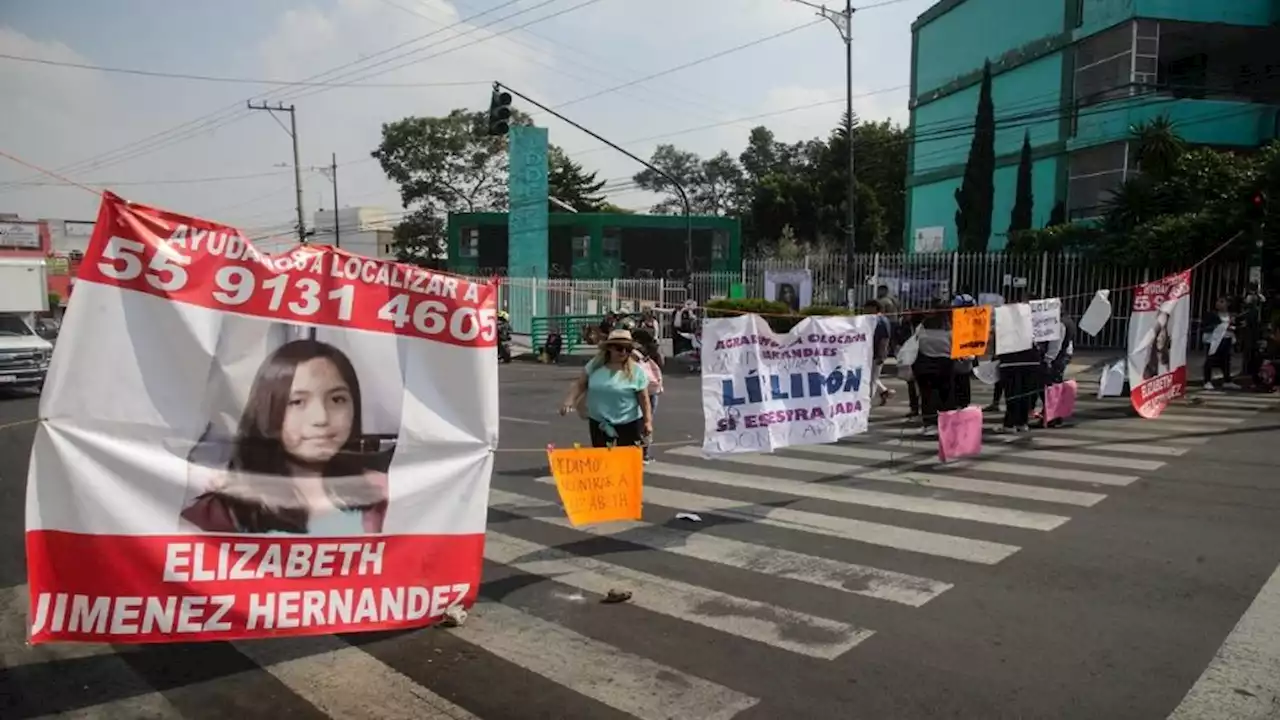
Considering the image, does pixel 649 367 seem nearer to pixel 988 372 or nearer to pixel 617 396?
pixel 617 396

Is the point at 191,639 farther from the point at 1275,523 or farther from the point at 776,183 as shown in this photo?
the point at 776,183

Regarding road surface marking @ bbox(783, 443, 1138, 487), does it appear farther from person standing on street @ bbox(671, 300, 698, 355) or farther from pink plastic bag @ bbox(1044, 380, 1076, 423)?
person standing on street @ bbox(671, 300, 698, 355)

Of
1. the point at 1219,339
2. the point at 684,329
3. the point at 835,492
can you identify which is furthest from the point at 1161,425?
the point at 684,329

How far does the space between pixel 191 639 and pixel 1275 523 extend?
7.60m

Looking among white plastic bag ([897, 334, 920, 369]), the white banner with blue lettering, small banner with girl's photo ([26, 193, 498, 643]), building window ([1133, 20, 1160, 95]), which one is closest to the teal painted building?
building window ([1133, 20, 1160, 95])

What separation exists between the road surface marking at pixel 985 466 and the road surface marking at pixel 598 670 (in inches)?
221

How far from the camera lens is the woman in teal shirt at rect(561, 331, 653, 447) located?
281 inches

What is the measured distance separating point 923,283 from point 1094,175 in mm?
12349

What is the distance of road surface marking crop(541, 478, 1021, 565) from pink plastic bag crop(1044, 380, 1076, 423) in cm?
595

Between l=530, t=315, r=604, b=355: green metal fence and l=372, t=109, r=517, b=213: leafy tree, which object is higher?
l=372, t=109, r=517, b=213: leafy tree

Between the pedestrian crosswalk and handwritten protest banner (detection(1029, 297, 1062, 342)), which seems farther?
handwritten protest banner (detection(1029, 297, 1062, 342))

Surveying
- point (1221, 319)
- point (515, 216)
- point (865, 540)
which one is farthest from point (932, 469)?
point (515, 216)

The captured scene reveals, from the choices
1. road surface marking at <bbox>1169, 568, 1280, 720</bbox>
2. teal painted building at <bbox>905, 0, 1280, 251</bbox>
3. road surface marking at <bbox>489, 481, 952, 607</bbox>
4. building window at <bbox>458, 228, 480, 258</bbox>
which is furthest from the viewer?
building window at <bbox>458, 228, 480, 258</bbox>

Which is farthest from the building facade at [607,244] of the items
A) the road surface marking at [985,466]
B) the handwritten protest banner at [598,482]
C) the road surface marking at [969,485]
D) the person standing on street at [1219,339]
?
the handwritten protest banner at [598,482]
